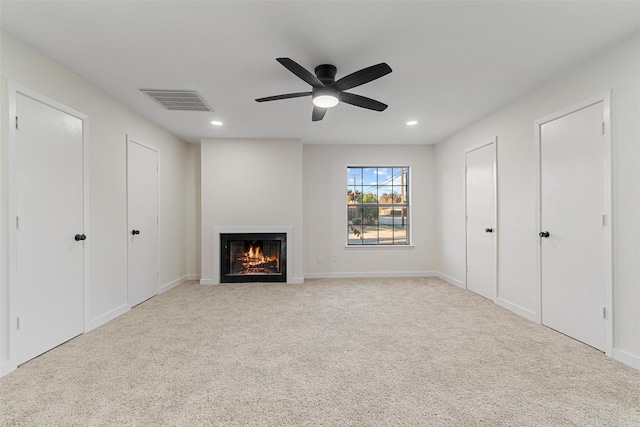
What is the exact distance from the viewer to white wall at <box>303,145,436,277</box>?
5.66 metres

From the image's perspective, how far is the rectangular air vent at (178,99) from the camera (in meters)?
3.24

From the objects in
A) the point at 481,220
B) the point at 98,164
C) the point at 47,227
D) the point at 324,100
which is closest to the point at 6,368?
the point at 47,227

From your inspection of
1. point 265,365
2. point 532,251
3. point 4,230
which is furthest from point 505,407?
point 4,230

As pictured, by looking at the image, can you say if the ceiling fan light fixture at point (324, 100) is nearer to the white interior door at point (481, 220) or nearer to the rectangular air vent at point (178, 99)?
the rectangular air vent at point (178, 99)

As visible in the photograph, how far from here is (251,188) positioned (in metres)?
5.20

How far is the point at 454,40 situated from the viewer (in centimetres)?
231

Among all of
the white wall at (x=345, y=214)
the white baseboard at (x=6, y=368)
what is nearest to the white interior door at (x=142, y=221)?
the white baseboard at (x=6, y=368)

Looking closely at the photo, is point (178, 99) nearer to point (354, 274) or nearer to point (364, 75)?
point (364, 75)

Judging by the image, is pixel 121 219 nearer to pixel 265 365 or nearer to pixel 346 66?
pixel 265 365

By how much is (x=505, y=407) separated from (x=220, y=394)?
67.2 inches

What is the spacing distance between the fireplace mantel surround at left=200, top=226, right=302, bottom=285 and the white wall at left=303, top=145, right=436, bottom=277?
0.51m

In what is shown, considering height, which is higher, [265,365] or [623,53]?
[623,53]

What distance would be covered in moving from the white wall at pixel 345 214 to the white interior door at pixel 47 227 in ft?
11.3

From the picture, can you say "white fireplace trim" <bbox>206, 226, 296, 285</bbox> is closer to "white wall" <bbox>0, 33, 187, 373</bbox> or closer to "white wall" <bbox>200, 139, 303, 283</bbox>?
"white wall" <bbox>200, 139, 303, 283</bbox>
